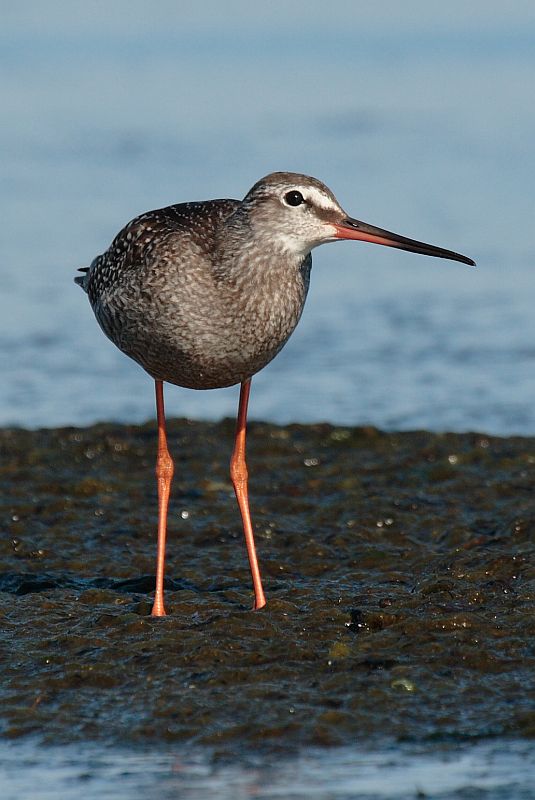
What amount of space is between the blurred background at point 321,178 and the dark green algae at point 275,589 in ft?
5.11

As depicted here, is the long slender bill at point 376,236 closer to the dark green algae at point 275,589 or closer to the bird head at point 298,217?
the bird head at point 298,217

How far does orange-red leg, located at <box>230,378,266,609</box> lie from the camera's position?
27.6 ft

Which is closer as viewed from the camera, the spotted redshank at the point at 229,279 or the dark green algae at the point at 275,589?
the dark green algae at the point at 275,589

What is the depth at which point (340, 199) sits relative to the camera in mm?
19750

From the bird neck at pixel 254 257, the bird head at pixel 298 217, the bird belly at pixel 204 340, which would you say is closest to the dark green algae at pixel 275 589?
the bird belly at pixel 204 340

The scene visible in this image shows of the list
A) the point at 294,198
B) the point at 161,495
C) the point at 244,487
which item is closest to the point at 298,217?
the point at 294,198

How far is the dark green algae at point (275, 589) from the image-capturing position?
22.0ft

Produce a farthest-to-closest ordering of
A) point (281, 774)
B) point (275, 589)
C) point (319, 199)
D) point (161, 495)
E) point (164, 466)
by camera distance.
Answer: point (164, 466) < point (161, 495) < point (275, 589) < point (319, 199) < point (281, 774)

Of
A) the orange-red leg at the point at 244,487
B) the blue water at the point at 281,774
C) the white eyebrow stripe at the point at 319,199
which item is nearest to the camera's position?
the blue water at the point at 281,774

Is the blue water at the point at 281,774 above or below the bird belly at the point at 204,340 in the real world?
below

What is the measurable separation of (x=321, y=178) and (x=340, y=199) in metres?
1.73

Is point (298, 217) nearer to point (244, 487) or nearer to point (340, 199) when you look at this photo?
point (244, 487)

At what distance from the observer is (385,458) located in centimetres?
1159

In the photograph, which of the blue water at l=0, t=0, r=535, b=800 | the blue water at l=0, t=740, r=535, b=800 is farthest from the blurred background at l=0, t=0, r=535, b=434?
the blue water at l=0, t=740, r=535, b=800
